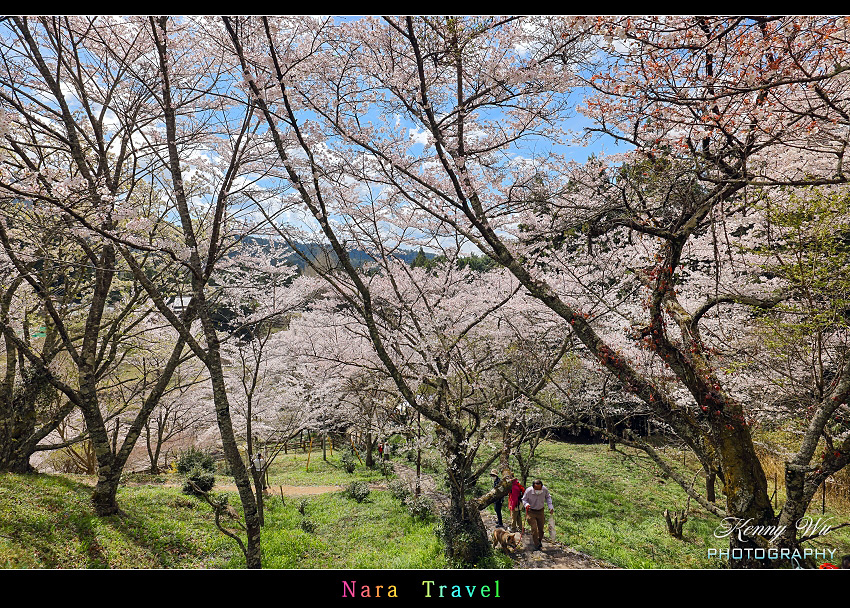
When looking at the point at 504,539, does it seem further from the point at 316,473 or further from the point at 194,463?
the point at 194,463

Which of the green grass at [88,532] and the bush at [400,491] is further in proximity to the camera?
the bush at [400,491]

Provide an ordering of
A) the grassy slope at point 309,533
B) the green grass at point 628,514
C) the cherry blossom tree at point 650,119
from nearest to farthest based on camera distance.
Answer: the cherry blossom tree at point 650,119, the grassy slope at point 309,533, the green grass at point 628,514

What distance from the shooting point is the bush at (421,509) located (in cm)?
805

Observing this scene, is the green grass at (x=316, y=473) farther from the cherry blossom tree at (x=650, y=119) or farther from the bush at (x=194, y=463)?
the cherry blossom tree at (x=650, y=119)

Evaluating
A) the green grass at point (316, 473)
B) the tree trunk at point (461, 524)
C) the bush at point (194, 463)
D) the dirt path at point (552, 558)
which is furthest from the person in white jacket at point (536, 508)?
the bush at point (194, 463)

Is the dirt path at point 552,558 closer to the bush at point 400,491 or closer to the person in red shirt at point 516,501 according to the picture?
the person in red shirt at point 516,501

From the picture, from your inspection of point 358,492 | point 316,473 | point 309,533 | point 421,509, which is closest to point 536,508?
point 421,509

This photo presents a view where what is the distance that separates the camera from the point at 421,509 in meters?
8.13

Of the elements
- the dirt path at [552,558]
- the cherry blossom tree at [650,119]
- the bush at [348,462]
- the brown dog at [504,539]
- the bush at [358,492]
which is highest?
the cherry blossom tree at [650,119]

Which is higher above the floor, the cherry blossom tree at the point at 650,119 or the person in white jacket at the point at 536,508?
the cherry blossom tree at the point at 650,119

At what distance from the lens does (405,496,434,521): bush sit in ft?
26.4

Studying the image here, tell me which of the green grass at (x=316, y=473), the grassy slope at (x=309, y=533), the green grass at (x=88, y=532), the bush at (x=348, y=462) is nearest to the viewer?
the green grass at (x=88, y=532)
